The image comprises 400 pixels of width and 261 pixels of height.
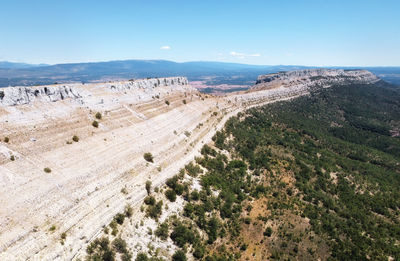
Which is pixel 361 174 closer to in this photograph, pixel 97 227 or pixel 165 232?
pixel 165 232

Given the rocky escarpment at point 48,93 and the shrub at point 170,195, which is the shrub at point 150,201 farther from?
the rocky escarpment at point 48,93

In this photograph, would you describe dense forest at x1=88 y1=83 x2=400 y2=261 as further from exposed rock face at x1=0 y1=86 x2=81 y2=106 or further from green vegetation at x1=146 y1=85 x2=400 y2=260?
exposed rock face at x1=0 y1=86 x2=81 y2=106

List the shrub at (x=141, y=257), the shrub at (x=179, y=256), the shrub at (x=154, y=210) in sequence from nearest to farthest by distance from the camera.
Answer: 1. the shrub at (x=141, y=257)
2. the shrub at (x=179, y=256)
3. the shrub at (x=154, y=210)

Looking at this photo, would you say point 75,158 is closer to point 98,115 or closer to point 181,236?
point 98,115

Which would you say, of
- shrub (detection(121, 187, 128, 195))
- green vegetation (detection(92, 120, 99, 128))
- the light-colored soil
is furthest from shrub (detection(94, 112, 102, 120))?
shrub (detection(121, 187, 128, 195))

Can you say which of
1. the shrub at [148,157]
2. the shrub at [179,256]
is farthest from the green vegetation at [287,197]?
the shrub at [148,157]

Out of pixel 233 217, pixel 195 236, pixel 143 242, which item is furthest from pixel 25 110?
pixel 233 217

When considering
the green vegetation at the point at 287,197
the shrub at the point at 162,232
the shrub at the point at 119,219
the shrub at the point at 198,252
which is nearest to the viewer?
the shrub at the point at 119,219
